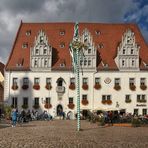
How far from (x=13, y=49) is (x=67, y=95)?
41.0 ft

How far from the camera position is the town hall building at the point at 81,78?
66.2 metres

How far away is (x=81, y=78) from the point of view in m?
66.9

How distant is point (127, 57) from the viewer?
221ft

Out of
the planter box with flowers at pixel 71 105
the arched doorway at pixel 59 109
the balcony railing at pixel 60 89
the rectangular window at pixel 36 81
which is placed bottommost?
the arched doorway at pixel 59 109

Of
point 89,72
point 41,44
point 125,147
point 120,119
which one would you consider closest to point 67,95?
point 89,72

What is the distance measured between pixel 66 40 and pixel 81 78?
8.30 m

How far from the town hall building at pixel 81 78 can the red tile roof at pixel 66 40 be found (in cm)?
17

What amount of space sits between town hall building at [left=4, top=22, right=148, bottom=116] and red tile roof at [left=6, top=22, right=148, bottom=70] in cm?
17

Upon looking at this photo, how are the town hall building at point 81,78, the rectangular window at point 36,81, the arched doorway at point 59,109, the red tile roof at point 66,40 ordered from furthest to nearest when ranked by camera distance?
the red tile roof at point 66,40, the rectangular window at point 36,81, the town hall building at point 81,78, the arched doorway at point 59,109

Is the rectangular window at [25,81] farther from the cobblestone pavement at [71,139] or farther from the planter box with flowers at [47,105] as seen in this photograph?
the cobblestone pavement at [71,139]

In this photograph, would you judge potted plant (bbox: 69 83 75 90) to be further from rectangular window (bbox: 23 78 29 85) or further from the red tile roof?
rectangular window (bbox: 23 78 29 85)

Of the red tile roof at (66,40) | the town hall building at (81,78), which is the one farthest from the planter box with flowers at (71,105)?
the red tile roof at (66,40)

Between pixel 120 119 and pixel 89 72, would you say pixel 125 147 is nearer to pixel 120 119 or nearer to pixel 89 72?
pixel 120 119

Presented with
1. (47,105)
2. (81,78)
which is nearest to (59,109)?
(47,105)
